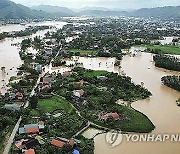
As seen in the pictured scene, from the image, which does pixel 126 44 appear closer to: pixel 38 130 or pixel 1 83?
pixel 1 83

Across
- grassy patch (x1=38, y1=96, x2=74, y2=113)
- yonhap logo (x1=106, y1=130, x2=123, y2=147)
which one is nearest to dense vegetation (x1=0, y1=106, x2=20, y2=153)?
grassy patch (x1=38, y1=96, x2=74, y2=113)

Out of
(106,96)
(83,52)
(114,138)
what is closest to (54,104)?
(106,96)

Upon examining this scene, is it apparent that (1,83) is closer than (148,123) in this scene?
No

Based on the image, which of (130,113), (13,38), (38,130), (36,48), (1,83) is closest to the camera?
(38,130)

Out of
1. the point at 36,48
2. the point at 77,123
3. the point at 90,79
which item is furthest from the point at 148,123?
the point at 36,48

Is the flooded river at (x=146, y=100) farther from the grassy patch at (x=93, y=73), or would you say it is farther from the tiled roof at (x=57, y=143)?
the grassy patch at (x=93, y=73)

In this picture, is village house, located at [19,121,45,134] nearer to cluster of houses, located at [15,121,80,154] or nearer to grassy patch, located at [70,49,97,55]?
cluster of houses, located at [15,121,80,154]
